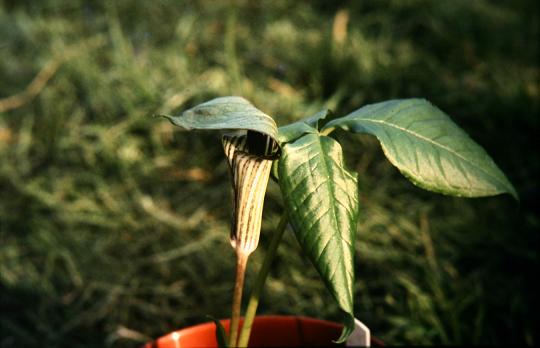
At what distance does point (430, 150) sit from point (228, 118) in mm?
237

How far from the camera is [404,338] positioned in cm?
130

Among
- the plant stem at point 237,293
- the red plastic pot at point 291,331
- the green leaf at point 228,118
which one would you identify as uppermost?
the green leaf at point 228,118

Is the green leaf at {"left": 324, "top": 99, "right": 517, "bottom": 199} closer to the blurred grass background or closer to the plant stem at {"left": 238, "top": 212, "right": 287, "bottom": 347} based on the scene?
the plant stem at {"left": 238, "top": 212, "right": 287, "bottom": 347}

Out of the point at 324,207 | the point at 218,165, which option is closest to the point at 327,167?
the point at 324,207

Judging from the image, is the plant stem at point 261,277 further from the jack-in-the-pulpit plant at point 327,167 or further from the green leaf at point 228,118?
the green leaf at point 228,118

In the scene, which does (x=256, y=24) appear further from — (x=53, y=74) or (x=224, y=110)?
(x=224, y=110)

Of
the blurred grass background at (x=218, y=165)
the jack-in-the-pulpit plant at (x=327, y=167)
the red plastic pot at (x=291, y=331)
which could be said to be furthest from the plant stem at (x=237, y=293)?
the blurred grass background at (x=218, y=165)

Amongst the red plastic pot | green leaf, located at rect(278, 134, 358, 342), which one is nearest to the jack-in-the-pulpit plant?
green leaf, located at rect(278, 134, 358, 342)

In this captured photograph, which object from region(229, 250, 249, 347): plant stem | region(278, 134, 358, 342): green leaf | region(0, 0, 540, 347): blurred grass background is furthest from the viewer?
region(0, 0, 540, 347): blurred grass background

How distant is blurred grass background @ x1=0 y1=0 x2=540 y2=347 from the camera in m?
1.48

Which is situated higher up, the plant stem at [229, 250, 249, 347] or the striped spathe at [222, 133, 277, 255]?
the striped spathe at [222, 133, 277, 255]

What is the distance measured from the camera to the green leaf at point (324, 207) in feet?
1.97

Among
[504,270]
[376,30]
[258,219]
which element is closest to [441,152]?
[258,219]

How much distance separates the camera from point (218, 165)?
1.92 metres
